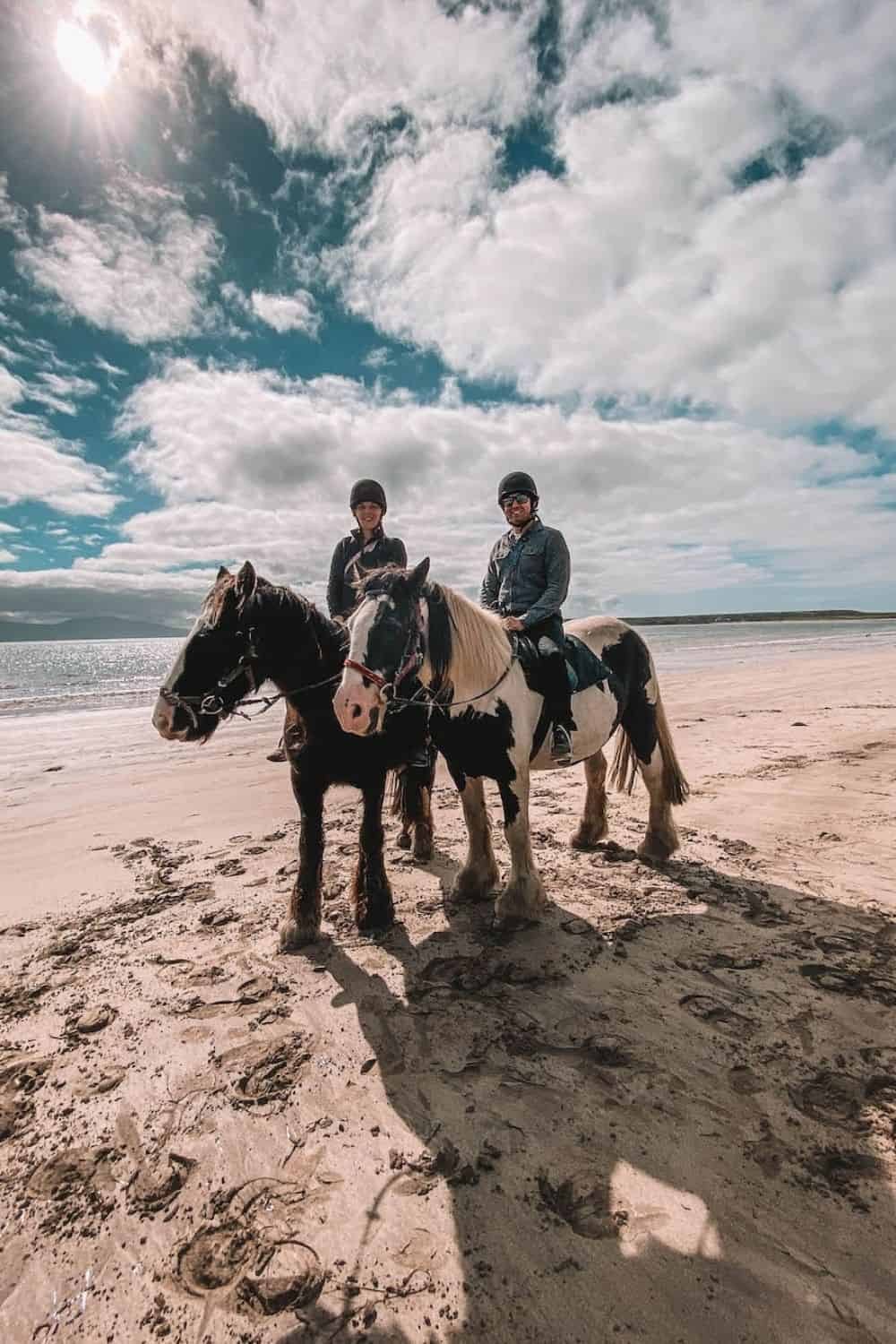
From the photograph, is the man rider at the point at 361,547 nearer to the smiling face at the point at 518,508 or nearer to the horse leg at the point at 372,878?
the smiling face at the point at 518,508

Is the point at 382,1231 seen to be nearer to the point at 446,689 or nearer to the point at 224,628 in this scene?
the point at 446,689

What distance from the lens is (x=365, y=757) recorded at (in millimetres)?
3797

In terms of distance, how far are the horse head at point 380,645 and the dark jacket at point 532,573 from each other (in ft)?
3.72

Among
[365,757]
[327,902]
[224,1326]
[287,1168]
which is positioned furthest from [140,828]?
[224,1326]

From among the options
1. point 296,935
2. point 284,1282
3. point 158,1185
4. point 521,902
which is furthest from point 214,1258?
point 521,902

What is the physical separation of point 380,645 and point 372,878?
1.73m

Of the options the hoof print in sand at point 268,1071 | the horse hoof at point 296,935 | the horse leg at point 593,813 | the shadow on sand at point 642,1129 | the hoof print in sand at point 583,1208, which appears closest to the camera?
the shadow on sand at point 642,1129

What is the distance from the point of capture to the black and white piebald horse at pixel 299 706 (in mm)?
3373

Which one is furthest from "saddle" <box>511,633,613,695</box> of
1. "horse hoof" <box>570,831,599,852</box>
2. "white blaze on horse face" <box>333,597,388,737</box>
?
"horse hoof" <box>570,831,599,852</box>

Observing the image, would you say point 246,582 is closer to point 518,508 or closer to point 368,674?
point 368,674

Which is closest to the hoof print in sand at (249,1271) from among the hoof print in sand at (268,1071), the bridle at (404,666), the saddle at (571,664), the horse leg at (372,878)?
the hoof print in sand at (268,1071)

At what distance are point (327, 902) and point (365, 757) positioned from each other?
1332mm

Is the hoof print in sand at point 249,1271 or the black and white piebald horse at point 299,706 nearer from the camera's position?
the hoof print in sand at point 249,1271

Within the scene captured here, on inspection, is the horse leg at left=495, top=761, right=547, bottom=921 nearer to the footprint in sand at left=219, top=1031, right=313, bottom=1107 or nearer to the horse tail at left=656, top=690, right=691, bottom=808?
the footprint in sand at left=219, top=1031, right=313, bottom=1107
